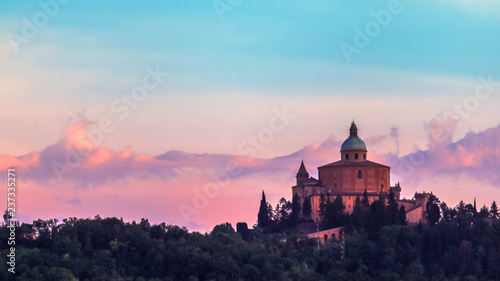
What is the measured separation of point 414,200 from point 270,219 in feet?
36.5

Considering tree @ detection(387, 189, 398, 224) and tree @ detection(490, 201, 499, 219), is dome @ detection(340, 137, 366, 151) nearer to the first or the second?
tree @ detection(387, 189, 398, 224)

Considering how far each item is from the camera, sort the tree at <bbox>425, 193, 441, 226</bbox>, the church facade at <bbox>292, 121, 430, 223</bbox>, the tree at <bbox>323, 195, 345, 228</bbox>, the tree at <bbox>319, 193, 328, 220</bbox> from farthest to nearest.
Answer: the church facade at <bbox>292, 121, 430, 223</bbox> < the tree at <bbox>319, 193, 328, 220</bbox> < the tree at <bbox>425, 193, 441, 226</bbox> < the tree at <bbox>323, 195, 345, 228</bbox>

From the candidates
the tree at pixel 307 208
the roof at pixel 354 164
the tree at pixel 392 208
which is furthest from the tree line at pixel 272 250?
the roof at pixel 354 164

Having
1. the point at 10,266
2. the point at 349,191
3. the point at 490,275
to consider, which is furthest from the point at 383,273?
the point at 10,266

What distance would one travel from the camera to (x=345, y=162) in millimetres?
103375

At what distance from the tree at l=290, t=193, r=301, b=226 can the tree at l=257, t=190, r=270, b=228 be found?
2.26 m

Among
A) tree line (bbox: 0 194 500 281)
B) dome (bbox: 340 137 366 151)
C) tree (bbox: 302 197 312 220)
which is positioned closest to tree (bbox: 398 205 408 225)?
tree line (bbox: 0 194 500 281)

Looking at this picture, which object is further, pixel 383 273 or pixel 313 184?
pixel 313 184

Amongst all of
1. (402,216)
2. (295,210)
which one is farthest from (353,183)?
(402,216)

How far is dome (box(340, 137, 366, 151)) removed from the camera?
10419 centimetres

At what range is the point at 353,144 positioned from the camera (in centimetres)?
10425

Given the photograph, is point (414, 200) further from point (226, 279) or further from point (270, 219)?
point (226, 279)

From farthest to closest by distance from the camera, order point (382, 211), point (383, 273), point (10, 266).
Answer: point (382, 211) → point (383, 273) → point (10, 266)

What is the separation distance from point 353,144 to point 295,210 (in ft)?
24.9
